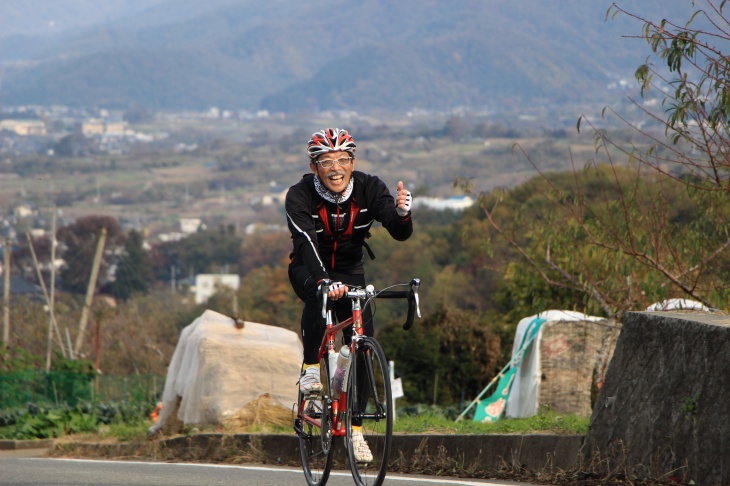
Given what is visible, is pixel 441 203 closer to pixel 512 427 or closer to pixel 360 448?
pixel 512 427

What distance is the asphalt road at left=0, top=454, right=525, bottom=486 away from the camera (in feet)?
27.5

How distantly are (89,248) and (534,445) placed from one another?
111 m

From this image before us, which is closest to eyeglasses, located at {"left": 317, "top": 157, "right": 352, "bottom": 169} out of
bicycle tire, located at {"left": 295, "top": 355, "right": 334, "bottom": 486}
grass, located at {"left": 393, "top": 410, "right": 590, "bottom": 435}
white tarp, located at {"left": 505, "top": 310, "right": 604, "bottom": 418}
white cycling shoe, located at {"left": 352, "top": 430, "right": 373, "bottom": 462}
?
bicycle tire, located at {"left": 295, "top": 355, "right": 334, "bottom": 486}

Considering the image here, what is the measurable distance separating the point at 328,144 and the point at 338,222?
492 millimetres

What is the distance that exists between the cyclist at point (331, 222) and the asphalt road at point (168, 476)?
0.95m

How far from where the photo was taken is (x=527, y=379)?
20.5 meters

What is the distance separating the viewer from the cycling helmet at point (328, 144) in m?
7.64

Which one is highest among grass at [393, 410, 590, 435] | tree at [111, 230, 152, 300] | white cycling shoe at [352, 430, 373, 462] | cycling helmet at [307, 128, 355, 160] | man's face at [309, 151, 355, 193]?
tree at [111, 230, 152, 300]

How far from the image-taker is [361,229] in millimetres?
7820

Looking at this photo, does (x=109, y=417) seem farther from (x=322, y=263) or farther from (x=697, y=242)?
(x=322, y=263)

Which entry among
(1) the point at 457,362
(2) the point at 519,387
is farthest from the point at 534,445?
(1) the point at 457,362

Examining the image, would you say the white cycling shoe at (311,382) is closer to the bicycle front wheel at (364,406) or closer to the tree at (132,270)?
the bicycle front wheel at (364,406)

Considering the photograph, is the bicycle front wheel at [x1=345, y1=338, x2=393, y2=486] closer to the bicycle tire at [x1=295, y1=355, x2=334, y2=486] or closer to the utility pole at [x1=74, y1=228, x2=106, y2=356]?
the bicycle tire at [x1=295, y1=355, x2=334, y2=486]

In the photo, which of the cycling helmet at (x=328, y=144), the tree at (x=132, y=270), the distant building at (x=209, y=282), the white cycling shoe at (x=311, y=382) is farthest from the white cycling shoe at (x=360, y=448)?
the tree at (x=132, y=270)
